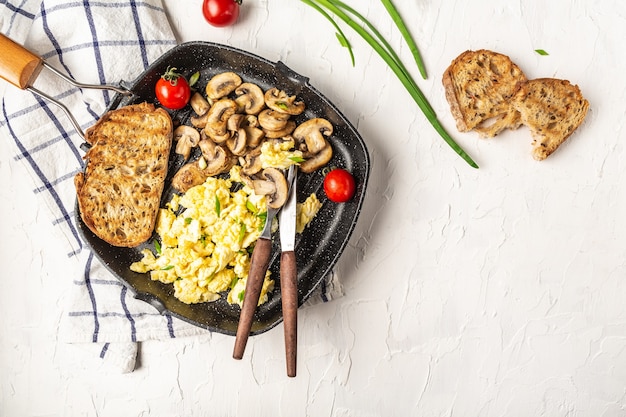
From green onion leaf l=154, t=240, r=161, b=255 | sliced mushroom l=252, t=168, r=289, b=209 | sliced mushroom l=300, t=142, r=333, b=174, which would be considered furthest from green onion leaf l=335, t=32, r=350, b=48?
green onion leaf l=154, t=240, r=161, b=255

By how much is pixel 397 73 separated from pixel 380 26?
0.28m

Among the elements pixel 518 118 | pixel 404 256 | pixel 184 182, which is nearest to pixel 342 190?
pixel 404 256

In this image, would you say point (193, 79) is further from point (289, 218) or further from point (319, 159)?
point (289, 218)

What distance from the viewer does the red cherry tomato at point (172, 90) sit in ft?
9.21

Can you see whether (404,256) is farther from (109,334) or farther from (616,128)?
(109,334)

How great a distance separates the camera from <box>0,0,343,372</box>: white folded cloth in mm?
2879

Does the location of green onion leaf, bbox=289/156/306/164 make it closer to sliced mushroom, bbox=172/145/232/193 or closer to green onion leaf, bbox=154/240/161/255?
sliced mushroom, bbox=172/145/232/193

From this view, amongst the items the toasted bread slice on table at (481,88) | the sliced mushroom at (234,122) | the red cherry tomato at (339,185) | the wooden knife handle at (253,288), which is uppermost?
the toasted bread slice on table at (481,88)

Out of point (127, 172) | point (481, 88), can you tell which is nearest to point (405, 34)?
point (481, 88)

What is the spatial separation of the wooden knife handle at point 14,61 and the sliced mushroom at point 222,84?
2.59 feet

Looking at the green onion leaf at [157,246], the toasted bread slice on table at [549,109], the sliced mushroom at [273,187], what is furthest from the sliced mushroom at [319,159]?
the toasted bread slice on table at [549,109]

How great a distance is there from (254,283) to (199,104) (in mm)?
929

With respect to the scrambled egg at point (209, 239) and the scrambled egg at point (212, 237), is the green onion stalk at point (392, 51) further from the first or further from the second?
the scrambled egg at point (209, 239)

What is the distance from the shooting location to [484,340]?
306 cm
